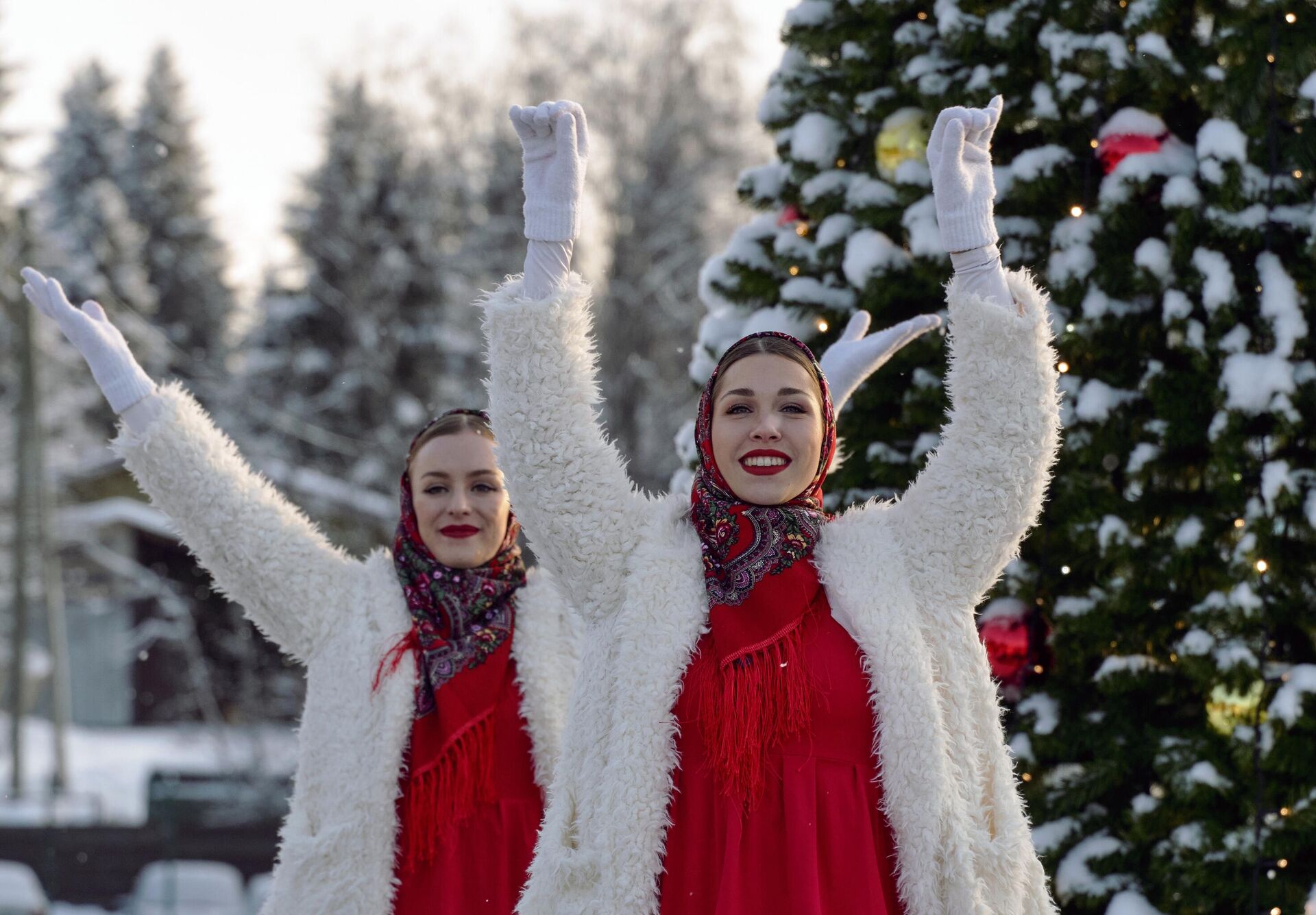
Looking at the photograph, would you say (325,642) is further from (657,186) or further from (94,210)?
(94,210)

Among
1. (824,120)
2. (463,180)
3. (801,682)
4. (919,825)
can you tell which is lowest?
(919,825)

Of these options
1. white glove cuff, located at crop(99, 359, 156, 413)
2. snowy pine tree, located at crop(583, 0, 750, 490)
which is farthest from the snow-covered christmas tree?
snowy pine tree, located at crop(583, 0, 750, 490)

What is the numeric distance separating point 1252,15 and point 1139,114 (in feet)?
1.22

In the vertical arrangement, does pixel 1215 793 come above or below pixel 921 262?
below

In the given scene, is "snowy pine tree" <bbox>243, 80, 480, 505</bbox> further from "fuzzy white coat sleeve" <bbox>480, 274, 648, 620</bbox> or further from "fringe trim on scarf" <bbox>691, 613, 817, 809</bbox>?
"fringe trim on scarf" <bbox>691, 613, 817, 809</bbox>

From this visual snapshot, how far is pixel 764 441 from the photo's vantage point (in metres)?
2.71

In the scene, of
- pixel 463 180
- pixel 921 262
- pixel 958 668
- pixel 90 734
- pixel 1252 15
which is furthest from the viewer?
pixel 90 734

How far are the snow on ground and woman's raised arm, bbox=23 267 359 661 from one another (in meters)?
12.3

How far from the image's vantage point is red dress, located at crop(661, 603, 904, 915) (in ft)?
8.16

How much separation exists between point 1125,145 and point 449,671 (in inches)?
91.8

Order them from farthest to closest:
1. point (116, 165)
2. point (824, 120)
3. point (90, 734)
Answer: point (116, 165)
point (90, 734)
point (824, 120)

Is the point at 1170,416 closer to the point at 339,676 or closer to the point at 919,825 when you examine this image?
the point at 919,825

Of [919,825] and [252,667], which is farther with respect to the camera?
[252,667]

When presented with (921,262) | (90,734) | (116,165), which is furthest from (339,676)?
(116,165)
